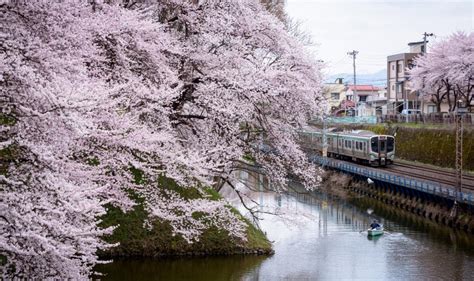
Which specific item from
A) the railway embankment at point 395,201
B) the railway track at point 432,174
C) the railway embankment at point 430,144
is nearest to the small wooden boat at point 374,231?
the railway embankment at point 395,201

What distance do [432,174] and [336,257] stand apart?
14.9 meters

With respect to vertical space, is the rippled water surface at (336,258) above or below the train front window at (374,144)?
below

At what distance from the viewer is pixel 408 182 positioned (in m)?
28.2

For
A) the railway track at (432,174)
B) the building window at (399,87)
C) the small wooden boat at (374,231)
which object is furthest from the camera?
the building window at (399,87)

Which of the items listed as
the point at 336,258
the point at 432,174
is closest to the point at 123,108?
the point at 336,258

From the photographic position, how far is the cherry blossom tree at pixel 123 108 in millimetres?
6012

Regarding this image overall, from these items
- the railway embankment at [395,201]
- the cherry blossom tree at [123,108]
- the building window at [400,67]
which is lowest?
the railway embankment at [395,201]

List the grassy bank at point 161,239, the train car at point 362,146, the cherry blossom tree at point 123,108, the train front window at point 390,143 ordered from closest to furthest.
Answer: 1. the cherry blossom tree at point 123,108
2. the grassy bank at point 161,239
3. the train car at point 362,146
4. the train front window at point 390,143

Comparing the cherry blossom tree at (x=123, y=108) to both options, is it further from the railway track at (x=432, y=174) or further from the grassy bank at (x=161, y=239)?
the railway track at (x=432, y=174)

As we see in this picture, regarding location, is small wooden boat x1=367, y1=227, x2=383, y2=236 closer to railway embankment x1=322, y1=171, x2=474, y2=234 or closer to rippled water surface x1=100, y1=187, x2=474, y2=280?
rippled water surface x1=100, y1=187, x2=474, y2=280

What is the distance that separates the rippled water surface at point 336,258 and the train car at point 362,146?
979 centimetres

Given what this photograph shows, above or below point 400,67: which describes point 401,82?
below

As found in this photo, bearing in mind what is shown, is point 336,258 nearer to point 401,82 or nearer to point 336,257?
point 336,257

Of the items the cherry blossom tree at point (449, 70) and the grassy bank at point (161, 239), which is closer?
the grassy bank at point (161, 239)
